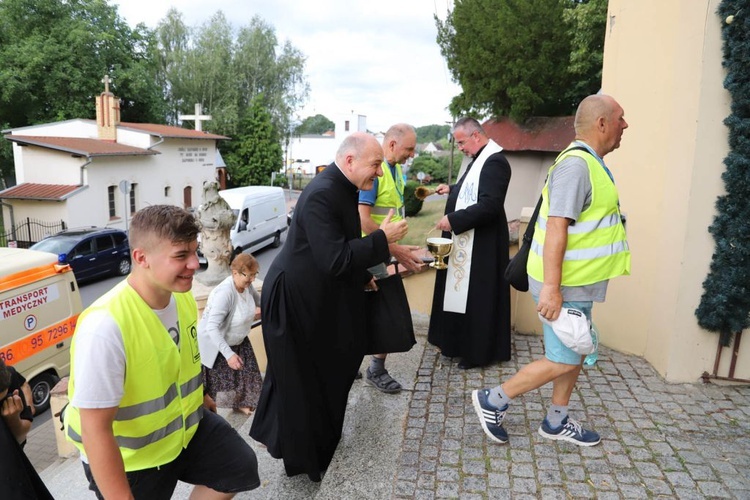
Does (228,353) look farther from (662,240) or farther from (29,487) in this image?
(662,240)

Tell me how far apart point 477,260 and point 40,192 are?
2357cm

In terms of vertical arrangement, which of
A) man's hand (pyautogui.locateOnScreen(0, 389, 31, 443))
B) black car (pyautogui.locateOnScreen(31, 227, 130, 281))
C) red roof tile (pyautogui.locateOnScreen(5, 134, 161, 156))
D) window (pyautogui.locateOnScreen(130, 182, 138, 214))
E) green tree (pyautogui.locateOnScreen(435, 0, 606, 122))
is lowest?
black car (pyautogui.locateOnScreen(31, 227, 130, 281))

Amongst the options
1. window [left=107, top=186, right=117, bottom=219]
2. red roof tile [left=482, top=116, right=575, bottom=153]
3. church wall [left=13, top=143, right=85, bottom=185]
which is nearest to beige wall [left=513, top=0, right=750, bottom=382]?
red roof tile [left=482, top=116, right=575, bottom=153]

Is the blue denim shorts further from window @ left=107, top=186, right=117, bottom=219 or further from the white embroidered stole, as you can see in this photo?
window @ left=107, top=186, right=117, bottom=219

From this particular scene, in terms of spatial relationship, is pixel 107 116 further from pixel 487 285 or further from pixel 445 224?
pixel 487 285

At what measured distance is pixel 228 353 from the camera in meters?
4.53

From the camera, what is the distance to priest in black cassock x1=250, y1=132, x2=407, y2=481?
9.52 feet

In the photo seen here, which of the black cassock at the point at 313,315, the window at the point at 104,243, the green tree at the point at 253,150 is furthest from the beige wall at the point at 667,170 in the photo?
the green tree at the point at 253,150

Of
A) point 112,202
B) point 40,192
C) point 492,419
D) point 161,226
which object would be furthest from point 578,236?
point 112,202

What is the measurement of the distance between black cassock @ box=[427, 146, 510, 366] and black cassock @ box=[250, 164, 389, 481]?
1394mm

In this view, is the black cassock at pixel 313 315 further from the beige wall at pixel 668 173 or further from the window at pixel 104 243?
the window at pixel 104 243

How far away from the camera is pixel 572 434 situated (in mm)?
3188

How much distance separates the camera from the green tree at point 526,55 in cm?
1359

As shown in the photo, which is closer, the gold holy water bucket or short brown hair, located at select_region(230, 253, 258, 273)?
the gold holy water bucket
